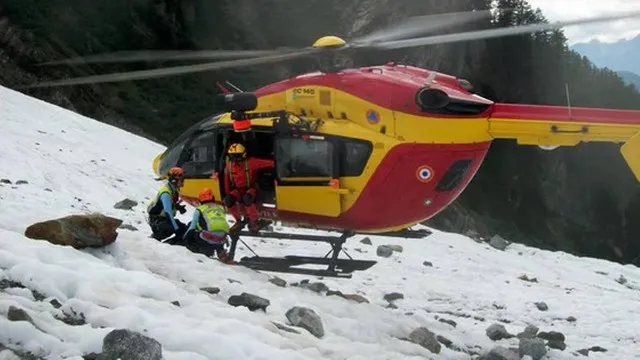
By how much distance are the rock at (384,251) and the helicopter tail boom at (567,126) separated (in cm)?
471

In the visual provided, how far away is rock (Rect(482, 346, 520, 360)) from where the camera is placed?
7.80m

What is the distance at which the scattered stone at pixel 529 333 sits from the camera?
891cm

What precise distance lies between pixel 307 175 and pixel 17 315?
511cm

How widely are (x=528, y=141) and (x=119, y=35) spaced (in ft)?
95.5

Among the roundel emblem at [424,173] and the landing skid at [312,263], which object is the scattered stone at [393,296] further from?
the roundel emblem at [424,173]

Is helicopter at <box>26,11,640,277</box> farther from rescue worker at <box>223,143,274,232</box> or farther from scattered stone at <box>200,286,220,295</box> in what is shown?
scattered stone at <box>200,286,220,295</box>

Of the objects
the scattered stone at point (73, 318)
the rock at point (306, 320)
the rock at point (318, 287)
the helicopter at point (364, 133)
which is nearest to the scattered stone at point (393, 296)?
the helicopter at point (364, 133)

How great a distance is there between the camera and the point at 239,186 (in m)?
10.1

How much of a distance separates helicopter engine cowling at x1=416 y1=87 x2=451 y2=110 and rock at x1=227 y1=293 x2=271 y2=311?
10.8ft

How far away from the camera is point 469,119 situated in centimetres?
875

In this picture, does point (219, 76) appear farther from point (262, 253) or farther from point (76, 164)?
point (262, 253)

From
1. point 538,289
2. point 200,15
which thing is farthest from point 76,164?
point 200,15

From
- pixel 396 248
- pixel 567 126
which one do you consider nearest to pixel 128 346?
pixel 567 126

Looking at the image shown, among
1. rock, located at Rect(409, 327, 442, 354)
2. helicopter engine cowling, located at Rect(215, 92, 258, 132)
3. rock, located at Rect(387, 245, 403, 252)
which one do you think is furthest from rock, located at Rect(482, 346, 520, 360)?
rock, located at Rect(387, 245, 403, 252)
